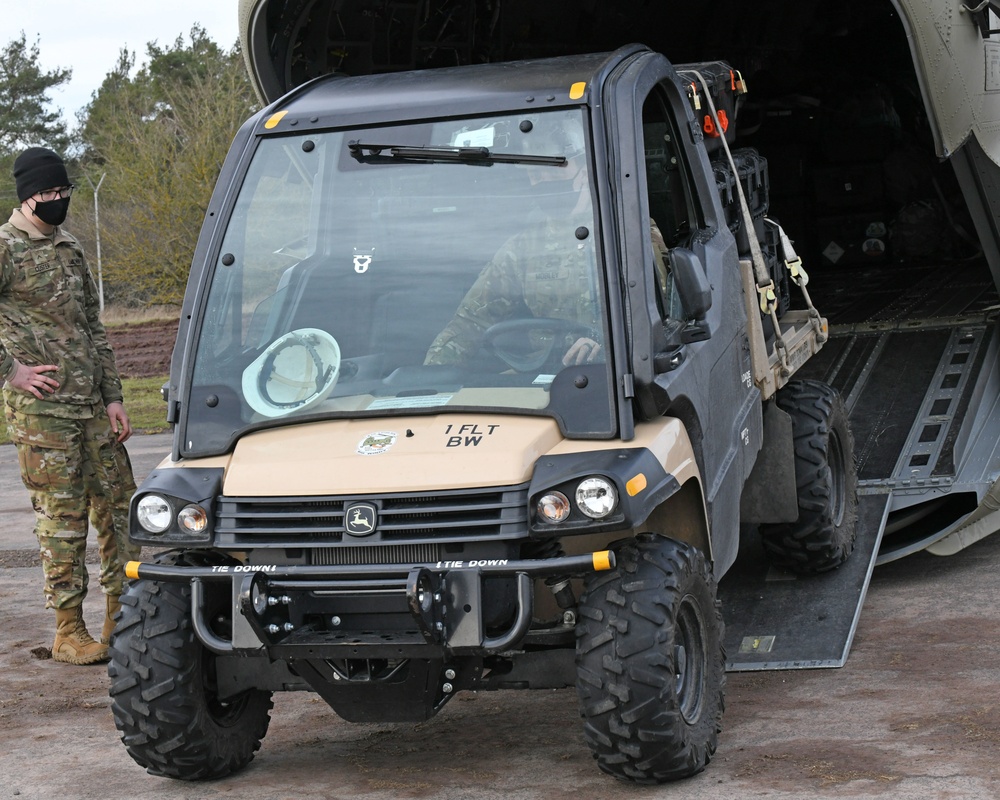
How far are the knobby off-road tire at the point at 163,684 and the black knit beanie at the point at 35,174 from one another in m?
2.60

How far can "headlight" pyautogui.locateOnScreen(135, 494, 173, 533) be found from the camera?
15.8 feet

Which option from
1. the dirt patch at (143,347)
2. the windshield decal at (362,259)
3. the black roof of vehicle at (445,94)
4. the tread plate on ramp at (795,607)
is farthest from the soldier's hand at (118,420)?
the dirt patch at (143,347)

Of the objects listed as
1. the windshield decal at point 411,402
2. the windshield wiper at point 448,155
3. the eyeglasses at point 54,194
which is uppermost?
the windshield wiper at point 448,155

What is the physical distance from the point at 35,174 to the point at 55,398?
1.00 m

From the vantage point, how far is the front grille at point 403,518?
14.9ft

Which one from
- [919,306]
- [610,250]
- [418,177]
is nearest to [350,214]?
[418,177]

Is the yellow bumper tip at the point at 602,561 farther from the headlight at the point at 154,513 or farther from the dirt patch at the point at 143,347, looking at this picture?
the dirt patch at the point at 143,347

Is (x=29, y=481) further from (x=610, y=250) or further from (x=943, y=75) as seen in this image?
(x=943, y=75)

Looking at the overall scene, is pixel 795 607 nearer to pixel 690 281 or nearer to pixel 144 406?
pixel 690 281

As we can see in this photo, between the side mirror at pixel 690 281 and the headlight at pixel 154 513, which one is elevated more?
the side mirror at pixel 690 281

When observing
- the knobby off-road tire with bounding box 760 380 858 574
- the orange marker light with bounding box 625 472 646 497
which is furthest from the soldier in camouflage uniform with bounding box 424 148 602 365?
the knobby off-road tire with bounding box 760 380 858 574

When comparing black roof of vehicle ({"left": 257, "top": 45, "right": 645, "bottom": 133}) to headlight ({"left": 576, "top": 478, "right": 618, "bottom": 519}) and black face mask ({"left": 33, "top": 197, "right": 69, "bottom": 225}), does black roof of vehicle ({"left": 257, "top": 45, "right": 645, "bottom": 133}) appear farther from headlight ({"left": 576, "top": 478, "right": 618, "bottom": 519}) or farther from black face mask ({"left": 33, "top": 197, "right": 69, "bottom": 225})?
black face mask ({"left": 33, "top": 197, "right": 69, "bottom": 225})

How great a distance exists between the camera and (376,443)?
4758 mm

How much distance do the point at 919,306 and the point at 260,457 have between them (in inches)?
241
